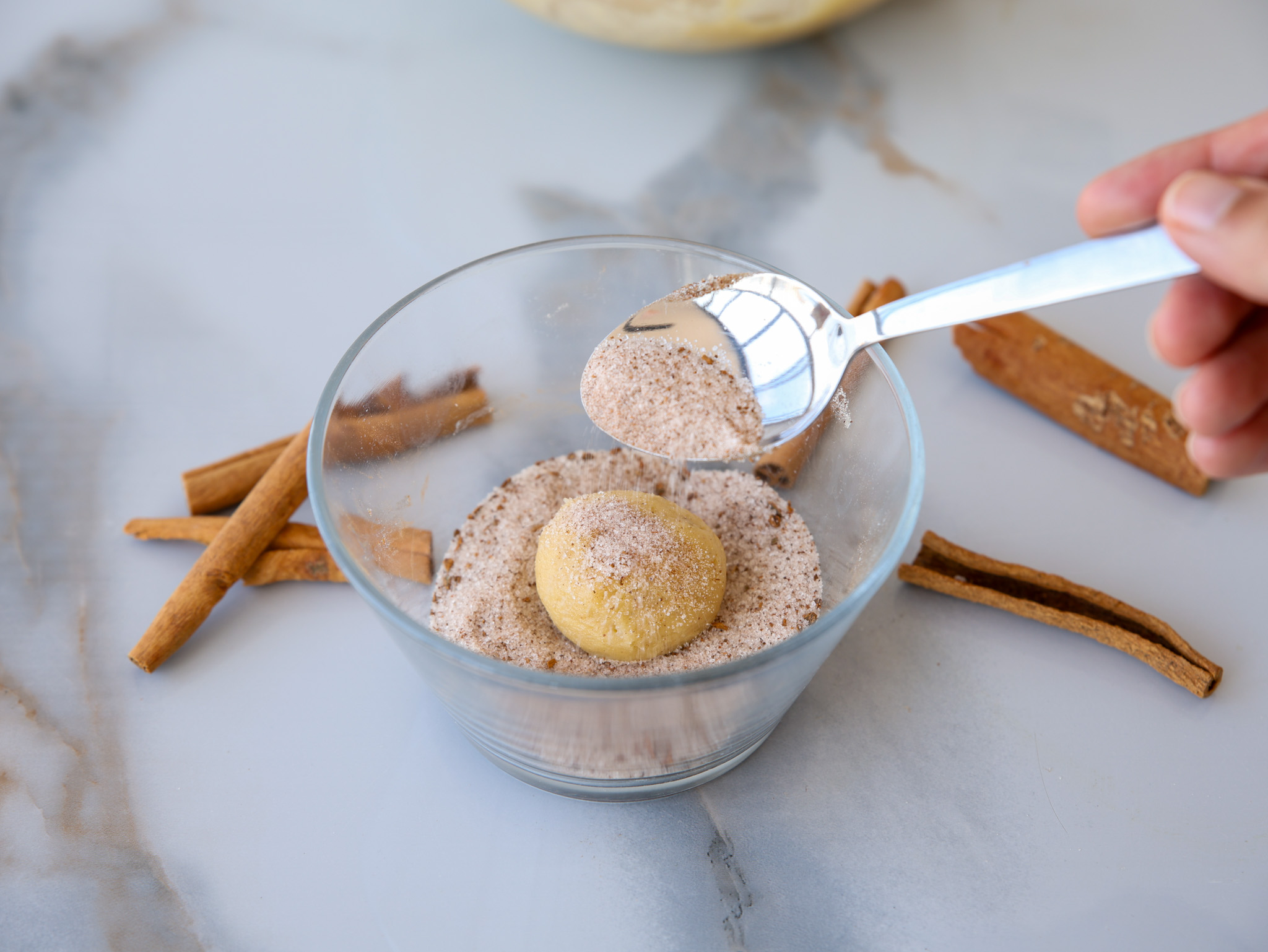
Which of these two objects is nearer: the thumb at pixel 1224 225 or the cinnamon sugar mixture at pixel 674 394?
the thumb at pixel 1224 225

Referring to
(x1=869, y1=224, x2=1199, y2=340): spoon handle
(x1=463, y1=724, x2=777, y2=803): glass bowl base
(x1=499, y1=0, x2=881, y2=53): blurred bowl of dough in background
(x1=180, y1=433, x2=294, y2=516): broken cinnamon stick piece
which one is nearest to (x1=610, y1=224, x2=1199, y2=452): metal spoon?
(x1=869, y1=224, x2=1199, y2=340): spoon handle

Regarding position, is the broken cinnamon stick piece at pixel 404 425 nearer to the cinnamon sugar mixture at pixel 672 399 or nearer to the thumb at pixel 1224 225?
the cinnamon sugar mixture at pixel 672 399

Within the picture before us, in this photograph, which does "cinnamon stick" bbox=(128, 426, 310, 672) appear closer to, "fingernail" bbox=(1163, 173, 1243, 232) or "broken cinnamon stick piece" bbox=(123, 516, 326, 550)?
"broken cinnamon stick piece" bbox=(123, 516, 326, 550)

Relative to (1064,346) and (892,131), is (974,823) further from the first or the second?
(892,131)

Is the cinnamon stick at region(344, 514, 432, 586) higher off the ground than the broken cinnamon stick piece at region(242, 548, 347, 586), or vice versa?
the cinnamon stick at region(344, 514, 432, 586)

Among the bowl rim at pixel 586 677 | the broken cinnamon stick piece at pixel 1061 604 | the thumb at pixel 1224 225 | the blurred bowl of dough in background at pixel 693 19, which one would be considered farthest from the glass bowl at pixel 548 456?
the blurred bowl of dough in background at pixel 693 19

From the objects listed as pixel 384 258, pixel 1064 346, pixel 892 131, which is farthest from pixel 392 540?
pixel 892 131
